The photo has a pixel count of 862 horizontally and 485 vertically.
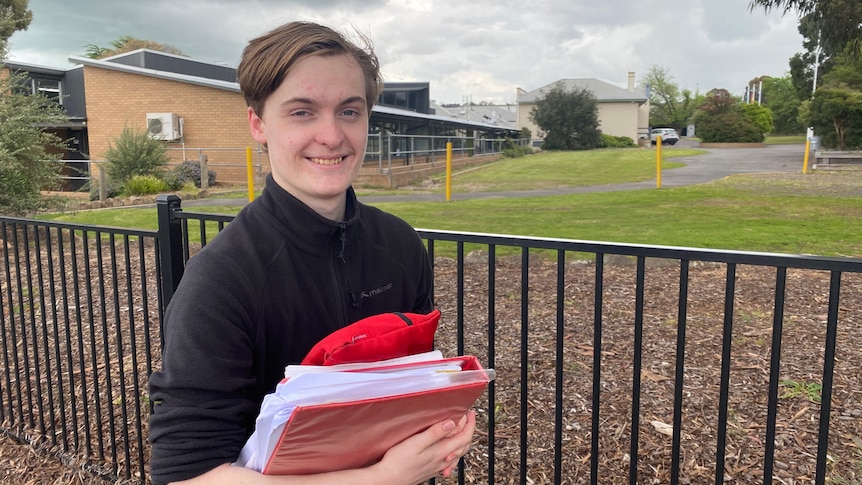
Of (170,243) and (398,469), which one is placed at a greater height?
(170,243)

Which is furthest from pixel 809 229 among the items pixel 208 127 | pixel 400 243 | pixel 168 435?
pixel 208 127

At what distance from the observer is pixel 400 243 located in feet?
5.63

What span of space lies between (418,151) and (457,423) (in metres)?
25.0

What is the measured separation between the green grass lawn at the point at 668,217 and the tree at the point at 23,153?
147 centimetres

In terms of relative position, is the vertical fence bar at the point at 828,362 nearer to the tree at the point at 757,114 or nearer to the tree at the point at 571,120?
the tree at the point at 571,120

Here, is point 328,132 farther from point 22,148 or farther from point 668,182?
point 668,182

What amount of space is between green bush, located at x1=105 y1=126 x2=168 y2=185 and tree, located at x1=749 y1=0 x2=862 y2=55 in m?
15.7

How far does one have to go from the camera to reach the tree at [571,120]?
46.9 m

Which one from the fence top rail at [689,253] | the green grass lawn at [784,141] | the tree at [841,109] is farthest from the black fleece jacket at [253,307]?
the green grass lawn at [784,141]

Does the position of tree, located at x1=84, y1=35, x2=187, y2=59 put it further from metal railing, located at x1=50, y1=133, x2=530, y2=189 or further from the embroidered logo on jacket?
the embroidered logo on jacket

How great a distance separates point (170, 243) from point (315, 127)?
134 cm

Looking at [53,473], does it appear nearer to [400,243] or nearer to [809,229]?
[400,243]

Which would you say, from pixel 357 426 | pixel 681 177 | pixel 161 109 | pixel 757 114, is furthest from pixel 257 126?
pixel 757 114

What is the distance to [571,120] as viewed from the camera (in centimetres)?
4697
